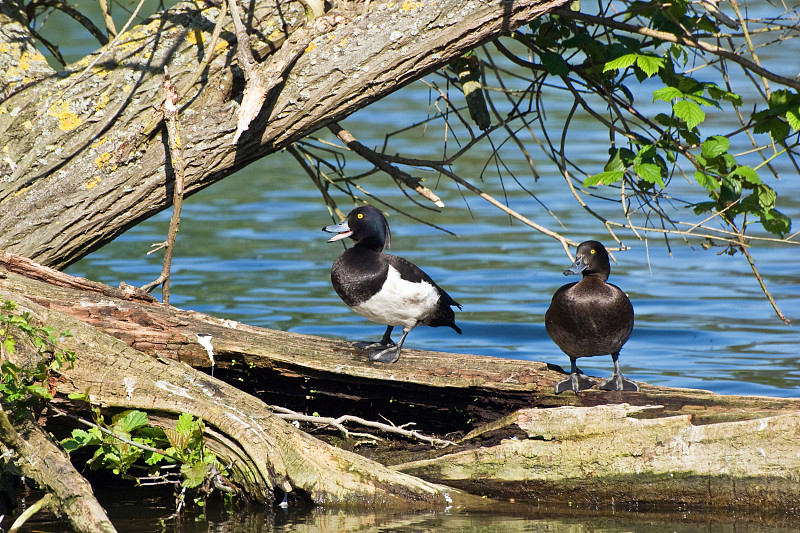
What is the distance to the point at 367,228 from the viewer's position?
5.12 m

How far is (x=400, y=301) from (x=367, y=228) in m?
0.47

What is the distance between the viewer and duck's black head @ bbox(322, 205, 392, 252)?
5121mm

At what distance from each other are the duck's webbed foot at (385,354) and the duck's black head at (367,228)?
64 cm

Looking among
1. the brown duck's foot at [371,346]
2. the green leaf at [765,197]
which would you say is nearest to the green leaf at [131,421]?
the brown duck's foot at [371,346]

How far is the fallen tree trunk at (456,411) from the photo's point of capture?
392 cm

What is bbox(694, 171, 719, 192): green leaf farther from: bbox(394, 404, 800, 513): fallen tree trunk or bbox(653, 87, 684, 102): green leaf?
bbox(394, 404, 800, 513): fallen tree trunk

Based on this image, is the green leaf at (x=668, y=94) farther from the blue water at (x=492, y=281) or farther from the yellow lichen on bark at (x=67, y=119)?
the yellow lichen on bark at (x=67, y=119)

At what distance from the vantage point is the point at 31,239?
440cm

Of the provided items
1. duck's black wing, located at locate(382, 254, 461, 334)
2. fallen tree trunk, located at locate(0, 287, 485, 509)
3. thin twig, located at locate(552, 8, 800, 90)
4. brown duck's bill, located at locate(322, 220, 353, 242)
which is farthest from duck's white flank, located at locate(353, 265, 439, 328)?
thin twig, located at locate(552, 8, 800, 90)

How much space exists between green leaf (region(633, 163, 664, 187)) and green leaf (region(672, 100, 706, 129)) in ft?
0.82

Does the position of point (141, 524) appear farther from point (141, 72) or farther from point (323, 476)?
point (141, 72)

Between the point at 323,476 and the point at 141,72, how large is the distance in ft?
6.73

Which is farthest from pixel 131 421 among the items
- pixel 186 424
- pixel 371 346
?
pixel 371 346

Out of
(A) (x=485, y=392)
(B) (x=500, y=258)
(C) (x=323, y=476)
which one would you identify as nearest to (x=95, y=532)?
(C) (x=323, y=476)
